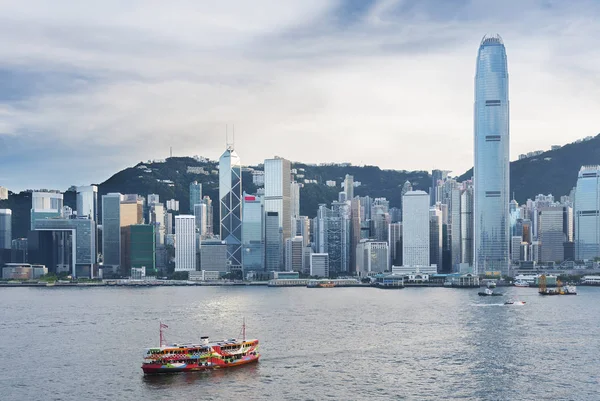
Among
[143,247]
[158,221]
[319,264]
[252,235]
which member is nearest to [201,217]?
[158,221]

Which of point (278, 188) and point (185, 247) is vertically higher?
point (278, 188)

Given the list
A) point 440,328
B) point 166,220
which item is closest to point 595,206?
point 166,220

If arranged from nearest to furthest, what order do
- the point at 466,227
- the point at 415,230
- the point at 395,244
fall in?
the point at 415,230
the point at 466,227
the point at 395,244

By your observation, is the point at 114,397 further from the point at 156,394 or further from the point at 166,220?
the point at 166,220

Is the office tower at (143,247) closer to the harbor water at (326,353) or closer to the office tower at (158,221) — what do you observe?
the office tower at (158,221)

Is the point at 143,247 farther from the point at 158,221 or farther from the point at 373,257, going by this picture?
the point at 373,257

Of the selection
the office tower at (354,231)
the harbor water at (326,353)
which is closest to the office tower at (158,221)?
the office tower at (354,231)
